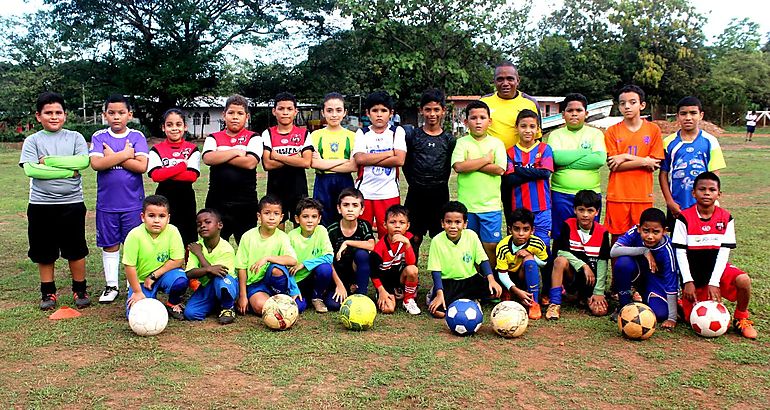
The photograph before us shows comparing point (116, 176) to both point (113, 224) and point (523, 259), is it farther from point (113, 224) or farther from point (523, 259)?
point (523, 259)

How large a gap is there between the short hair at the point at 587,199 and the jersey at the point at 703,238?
0.67m

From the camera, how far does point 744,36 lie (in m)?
51.4

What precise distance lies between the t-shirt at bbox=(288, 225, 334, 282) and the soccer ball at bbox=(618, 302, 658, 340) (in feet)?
8.35

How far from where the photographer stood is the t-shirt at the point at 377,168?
598 cm

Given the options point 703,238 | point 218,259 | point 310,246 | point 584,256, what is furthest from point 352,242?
point 703,238

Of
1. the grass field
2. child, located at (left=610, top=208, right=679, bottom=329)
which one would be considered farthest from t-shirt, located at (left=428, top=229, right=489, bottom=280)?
child, located at (left=610, top=208, right=679, bottom=329)

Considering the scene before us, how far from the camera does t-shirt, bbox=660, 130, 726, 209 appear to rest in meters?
5.59

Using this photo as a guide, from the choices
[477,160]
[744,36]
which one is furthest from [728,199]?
[744,36]

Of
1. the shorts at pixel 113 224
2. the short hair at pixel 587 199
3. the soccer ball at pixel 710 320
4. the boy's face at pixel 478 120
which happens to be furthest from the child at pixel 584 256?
the shorts at pixel 113 224

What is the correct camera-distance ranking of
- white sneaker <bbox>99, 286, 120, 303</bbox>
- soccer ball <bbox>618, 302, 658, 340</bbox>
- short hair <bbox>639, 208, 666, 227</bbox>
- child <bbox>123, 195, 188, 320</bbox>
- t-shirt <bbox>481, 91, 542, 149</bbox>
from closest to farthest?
soccer ball <bbox>618, 302, 658, 340</bbox>
short hair <bbox>639, 208, 666, 227</bbox>
child <bbox>123, 195, 188, 320</bbox>
white sneaker <bbox>99, 286, 120, 303</bbox>
t-shirt <bbox>481, 91, 542, 149</bbox>

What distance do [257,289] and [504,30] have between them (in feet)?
84.1

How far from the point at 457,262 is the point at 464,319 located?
87cm

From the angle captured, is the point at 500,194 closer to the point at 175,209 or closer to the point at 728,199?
the point at 175,209

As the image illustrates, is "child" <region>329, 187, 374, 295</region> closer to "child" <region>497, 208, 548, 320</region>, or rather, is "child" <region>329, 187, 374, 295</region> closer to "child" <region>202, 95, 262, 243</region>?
"child" <region>202, 95, 262, 243</region>
